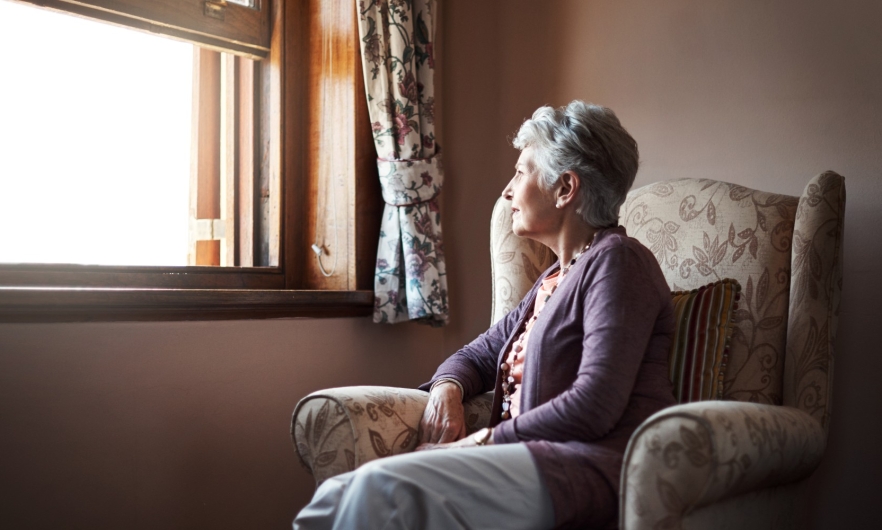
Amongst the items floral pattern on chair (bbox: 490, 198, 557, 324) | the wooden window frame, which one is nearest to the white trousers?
floral pattern on chair (bbox: 490, 198, 557, 324)

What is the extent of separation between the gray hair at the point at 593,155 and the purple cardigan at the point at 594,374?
63 mm

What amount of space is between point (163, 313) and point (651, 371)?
112 centimetres

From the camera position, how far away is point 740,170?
193 centimetres

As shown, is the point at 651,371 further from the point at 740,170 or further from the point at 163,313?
the point at 163,313

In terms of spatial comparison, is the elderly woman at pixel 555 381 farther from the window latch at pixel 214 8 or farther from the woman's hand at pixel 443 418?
the window latch at pixel 214 8

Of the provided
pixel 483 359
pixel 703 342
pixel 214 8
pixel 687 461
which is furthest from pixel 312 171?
pixel 687 461

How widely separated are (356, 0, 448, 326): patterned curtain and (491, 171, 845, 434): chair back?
26.4 inches

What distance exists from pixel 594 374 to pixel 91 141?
1.55 meters

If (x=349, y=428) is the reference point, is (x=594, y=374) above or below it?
above

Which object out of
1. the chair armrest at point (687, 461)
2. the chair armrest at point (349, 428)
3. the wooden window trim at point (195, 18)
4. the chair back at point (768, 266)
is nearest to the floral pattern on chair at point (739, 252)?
the chair back at point (768, 266)

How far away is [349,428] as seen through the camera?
140cm

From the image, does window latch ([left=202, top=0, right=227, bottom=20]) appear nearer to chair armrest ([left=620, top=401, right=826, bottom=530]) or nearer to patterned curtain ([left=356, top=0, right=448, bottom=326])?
patterned curtain ([left=356, top=0, right=448, bottom=326])

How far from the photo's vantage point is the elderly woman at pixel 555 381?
113 cm

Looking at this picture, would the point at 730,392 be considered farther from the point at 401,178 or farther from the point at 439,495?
the point at 401,178
